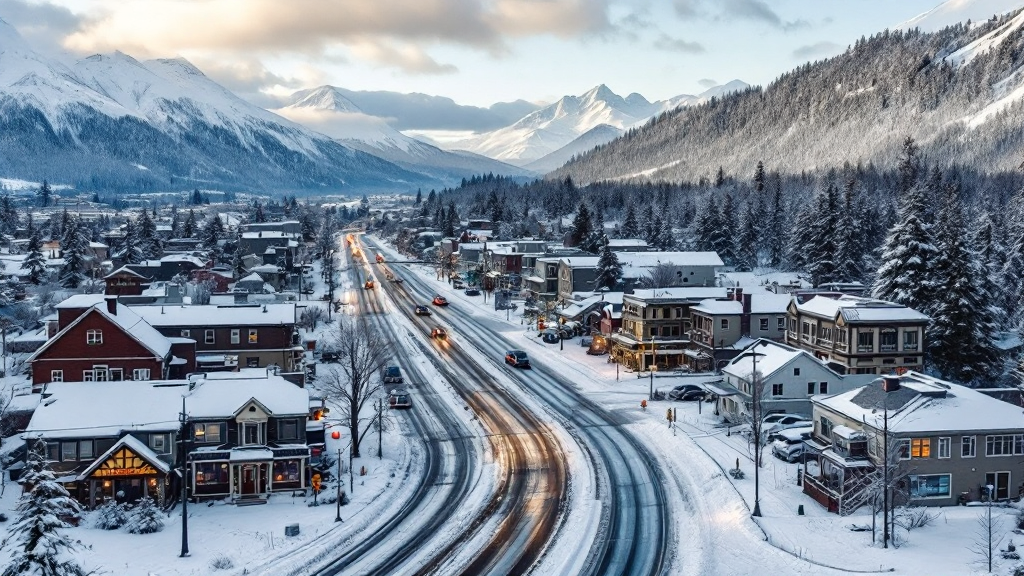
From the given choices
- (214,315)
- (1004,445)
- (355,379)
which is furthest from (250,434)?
(1004,445)

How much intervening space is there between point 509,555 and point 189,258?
104528 millimetres

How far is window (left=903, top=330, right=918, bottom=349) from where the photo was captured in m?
66.6

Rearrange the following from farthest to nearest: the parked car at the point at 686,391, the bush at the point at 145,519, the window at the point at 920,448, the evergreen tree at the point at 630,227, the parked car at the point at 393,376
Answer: the evergreen tree at the point at 630,227 → the parked car at the point at 393,376 → the parked car at the point at 686,391 → the window at the point at 920,448 → the bush at the point at 145,519

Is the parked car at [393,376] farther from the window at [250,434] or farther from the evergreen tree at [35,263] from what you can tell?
the evergreen tree at [35,263]

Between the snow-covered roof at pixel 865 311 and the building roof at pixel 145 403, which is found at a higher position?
the snow-covered roof at pixel 865 311

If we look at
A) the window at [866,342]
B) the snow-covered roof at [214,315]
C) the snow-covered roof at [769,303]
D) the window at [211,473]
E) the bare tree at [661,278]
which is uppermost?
the bare tree at [661,278]

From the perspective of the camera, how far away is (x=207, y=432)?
1877 inches

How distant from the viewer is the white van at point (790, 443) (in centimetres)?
5075

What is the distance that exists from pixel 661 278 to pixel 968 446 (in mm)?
64955

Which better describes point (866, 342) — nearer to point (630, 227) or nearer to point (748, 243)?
point (748, 243)

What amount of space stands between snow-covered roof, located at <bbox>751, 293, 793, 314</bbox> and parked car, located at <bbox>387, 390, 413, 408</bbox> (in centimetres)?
3268

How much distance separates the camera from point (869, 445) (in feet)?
148

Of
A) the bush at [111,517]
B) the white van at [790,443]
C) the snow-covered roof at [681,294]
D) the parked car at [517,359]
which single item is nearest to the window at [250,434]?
the bush at [111,517]

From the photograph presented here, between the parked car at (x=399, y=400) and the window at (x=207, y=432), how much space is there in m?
19.5
